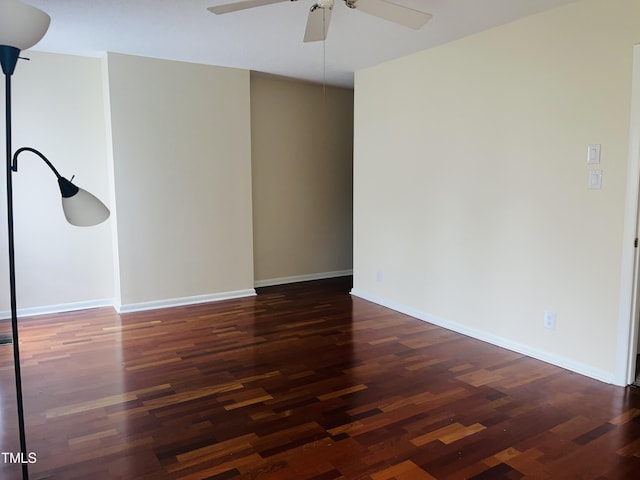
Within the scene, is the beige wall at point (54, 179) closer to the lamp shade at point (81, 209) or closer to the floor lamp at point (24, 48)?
the floor lamp at point (24, 48)

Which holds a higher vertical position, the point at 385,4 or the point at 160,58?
the point at 160,58

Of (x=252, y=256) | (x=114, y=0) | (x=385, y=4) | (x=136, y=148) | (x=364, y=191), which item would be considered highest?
(x=114, y=0)

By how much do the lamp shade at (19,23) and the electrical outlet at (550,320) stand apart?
3.28 metres

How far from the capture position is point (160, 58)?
4.45 meters

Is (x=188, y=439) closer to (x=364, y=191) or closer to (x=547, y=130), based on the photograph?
(x=547, y=130)

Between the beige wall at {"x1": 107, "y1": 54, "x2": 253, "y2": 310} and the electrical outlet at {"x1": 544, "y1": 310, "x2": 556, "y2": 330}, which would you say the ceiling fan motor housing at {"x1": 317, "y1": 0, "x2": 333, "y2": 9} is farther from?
the beige wall at {"x1": 107, "y1": 54, "x2": 253, "y2": 310}

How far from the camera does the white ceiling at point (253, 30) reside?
Result: 306cm

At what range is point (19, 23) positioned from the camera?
1.50 meters

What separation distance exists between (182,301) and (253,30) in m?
2.71

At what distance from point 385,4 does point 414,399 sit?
7.13 ft

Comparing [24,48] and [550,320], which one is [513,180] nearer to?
[550,320]

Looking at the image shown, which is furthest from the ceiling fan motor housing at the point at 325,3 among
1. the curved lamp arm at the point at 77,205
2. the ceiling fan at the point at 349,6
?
the curved lamp arm at the point at 77,205

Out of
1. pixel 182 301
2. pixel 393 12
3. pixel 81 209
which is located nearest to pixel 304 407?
pixel 81 209

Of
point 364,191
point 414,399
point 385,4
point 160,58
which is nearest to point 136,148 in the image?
point 160,58
